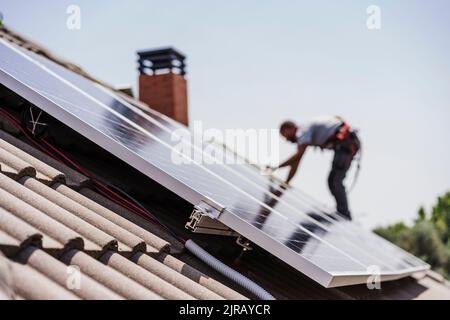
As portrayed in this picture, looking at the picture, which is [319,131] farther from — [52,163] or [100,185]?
[52,163]

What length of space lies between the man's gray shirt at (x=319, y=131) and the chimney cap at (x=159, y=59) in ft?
17.5

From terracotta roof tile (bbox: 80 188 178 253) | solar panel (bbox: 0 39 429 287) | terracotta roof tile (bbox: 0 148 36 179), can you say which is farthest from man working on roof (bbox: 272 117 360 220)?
terracotta roof tile (bbox: 0 148 36 179)

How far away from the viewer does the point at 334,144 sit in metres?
8.73

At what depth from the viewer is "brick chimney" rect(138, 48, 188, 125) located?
1259cm

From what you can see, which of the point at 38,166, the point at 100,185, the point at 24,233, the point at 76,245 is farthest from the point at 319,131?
the point at 24,233

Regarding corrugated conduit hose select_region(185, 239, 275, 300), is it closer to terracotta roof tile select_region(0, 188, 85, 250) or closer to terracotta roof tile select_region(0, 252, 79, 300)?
terracotta roof tile select_region(0, 188, 85, 250)

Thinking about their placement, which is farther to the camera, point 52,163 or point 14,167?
point 52,163

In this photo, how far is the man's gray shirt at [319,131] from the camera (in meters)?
8.58

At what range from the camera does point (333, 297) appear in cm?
505

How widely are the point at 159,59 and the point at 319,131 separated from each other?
5.82 meters

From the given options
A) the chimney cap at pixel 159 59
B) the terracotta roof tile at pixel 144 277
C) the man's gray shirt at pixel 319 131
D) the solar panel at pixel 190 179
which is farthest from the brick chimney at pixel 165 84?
the terracotta roof tile at pixel 144 277

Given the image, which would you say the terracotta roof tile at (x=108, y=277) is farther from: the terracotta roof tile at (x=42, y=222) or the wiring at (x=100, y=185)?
the wiring at (x=100, y=185)
